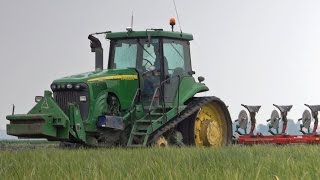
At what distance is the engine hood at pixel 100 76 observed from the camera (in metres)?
11.0

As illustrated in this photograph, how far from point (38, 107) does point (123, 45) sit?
2.41 meters

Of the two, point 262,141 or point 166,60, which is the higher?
point 166,60

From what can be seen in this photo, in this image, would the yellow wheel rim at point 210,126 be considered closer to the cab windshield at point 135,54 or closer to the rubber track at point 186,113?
the rubber track at point 186,113

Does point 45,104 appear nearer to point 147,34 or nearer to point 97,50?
point 97,50

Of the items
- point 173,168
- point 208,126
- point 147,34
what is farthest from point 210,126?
point 173,168

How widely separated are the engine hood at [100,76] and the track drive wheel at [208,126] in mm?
1610

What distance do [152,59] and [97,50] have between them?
1.21 meters

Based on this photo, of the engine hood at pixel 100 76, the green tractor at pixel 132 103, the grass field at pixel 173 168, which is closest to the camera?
the grass field at pixel 173 168

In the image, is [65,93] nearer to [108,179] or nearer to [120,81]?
[120,81]

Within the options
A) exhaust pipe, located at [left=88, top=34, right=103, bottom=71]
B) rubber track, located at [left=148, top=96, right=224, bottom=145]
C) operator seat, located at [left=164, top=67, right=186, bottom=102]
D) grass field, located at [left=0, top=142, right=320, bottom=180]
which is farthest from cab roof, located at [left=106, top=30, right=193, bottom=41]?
grass field, located at [left=0, top=142, right=320, bottom=180]

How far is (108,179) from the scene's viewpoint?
3615 millimetres

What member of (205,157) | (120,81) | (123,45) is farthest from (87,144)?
(205,157)

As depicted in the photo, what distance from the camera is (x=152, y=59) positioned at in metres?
11.7

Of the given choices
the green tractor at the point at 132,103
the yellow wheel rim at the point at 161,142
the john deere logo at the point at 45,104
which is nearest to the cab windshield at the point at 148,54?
the green tractor at the point at 132,103
